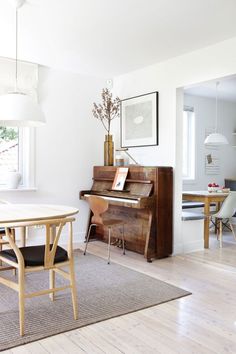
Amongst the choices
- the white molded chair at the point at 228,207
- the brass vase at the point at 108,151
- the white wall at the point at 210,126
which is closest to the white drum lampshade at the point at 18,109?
the brass vase at the point at 108,151

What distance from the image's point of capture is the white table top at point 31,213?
2.44 metres

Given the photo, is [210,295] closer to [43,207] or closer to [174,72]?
[43,207]

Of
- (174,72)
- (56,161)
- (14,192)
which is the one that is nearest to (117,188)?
(56,161)

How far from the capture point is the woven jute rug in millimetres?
2359

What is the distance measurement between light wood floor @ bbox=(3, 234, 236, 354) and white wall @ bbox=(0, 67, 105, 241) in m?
2.07

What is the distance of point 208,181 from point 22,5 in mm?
4873

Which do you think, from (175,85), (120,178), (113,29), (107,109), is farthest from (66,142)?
(113,29)

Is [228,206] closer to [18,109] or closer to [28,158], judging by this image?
[28,158]

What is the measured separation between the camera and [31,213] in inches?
106

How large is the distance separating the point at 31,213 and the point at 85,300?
85 centimetres

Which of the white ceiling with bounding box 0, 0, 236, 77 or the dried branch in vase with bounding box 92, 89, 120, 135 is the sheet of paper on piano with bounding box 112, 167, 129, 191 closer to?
the dried branch in vase with bounding box 92, 89, 120, 135

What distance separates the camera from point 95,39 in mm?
3695

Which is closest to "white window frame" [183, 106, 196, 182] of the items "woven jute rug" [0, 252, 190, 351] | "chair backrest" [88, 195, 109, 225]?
"chair backrest" [88, 195, 109, 225]

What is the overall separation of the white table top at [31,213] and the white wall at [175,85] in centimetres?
189
